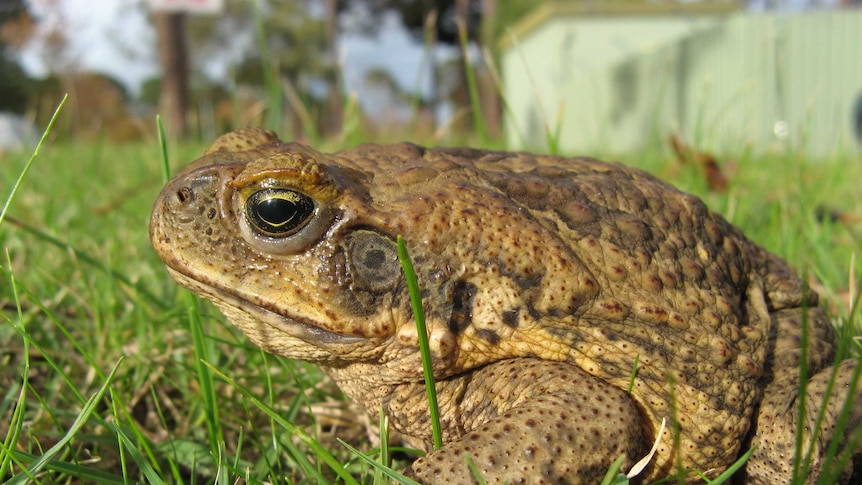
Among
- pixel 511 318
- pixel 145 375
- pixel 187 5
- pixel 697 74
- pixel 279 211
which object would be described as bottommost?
pixel 145 375

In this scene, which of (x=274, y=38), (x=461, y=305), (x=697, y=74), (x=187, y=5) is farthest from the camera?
(x=274, y=38)

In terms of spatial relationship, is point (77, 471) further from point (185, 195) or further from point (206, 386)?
point (185, 195)

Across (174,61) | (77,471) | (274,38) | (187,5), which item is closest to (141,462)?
(77,471)

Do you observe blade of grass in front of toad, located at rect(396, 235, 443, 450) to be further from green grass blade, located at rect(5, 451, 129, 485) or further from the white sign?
the white sign

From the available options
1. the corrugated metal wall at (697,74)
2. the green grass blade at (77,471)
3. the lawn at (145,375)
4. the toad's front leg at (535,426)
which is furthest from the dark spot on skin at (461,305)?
the corrugated metal wall at (697,74)

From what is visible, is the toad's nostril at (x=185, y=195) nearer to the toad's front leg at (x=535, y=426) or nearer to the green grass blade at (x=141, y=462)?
the green grass blade at (x=141, y=462)
